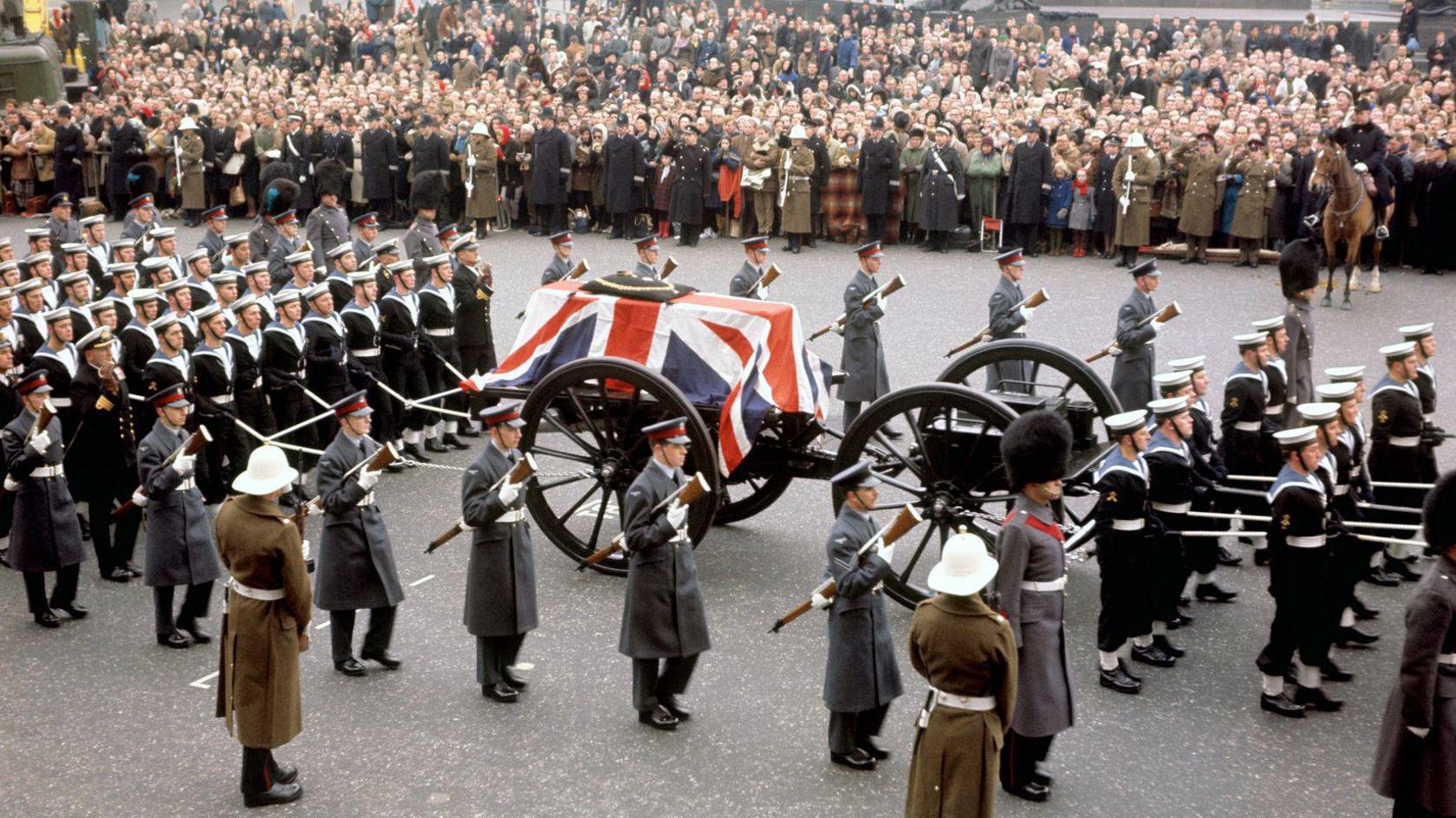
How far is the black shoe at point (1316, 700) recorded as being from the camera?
6.98m

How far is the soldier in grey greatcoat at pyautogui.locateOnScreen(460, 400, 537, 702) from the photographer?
7043 mm

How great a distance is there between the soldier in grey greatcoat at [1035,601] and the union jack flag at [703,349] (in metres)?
2.25

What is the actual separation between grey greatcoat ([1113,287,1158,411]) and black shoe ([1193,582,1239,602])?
7.28 feet

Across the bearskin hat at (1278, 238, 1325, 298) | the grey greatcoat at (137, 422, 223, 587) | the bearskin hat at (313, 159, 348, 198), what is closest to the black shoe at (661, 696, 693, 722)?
the grey greatcoat at (137, 422, 223, 587)

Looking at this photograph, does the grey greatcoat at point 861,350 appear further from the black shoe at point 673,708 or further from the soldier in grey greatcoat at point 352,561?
the black shoe at point 673,708

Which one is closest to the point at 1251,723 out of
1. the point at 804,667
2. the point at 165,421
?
the point at 804,667

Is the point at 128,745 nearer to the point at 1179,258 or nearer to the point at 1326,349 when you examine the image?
the point at 1326,349

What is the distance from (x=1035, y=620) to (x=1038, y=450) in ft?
2.24

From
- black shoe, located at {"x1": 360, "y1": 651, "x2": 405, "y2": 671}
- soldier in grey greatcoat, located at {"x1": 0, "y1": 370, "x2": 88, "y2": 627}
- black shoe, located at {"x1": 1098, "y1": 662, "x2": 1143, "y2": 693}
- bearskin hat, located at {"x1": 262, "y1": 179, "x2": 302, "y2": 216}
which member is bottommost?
black shoe, located at {"x1": 360, "y1": 651, "x2": 405, "y2": 671}

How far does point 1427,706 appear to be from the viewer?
5266mm

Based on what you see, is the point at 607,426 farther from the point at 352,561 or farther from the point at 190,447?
the point at 190,447

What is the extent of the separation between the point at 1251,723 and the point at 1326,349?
7657mm

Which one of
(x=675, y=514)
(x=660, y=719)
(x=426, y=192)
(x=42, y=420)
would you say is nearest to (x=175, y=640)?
(x=42, y=420)

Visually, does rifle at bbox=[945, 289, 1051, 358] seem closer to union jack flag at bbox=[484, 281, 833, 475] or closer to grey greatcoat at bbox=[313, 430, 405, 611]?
union jack flag at bbox=[484, 281, 833, 475]
